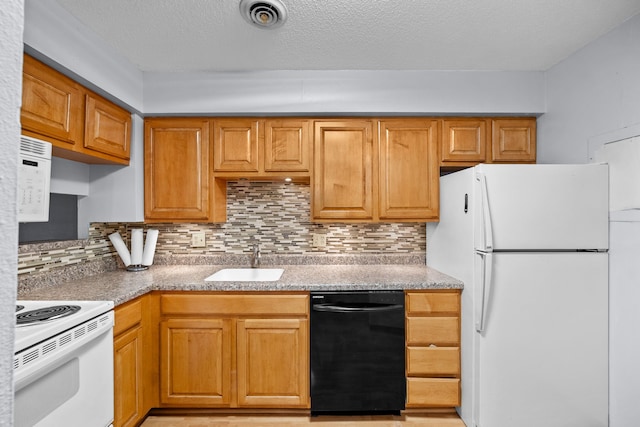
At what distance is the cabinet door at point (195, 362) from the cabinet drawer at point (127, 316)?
204mm

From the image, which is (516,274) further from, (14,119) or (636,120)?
(14,119)

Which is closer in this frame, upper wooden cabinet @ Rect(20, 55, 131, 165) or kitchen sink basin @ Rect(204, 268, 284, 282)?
upper wooden cabinet @ Rect(20, 55, 131, 165)

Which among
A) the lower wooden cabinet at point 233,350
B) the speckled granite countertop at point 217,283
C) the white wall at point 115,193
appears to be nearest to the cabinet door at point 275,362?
the lower wooden cabinet at point 233,350

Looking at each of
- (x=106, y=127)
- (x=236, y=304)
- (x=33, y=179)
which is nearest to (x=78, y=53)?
(x=106, y=127)

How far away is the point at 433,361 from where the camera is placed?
208 centimetres

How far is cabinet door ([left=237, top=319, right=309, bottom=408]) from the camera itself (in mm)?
2062

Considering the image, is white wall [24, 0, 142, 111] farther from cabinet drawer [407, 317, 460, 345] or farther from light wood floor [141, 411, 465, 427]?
cabinet drawer [407, 317, 460, 345]

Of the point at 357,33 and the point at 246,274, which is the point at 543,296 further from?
the point at 246,274

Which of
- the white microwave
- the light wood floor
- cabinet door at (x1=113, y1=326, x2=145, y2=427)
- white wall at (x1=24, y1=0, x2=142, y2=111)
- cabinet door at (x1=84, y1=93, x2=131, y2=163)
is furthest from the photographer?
the light wood floor

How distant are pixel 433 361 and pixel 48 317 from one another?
6.66 ft

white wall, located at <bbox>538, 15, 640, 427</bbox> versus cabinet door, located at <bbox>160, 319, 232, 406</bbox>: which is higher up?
white wall, located at <bbox>538, 15, 640, 427</bbox>

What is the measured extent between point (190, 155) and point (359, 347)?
178 cm

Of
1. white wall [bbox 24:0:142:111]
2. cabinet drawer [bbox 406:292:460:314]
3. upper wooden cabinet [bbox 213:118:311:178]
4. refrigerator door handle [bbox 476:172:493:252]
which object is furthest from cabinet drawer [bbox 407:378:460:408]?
white wall [bbox 24:0:142:111]

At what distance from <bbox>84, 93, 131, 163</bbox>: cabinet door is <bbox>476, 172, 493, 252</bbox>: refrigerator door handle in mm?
2295
